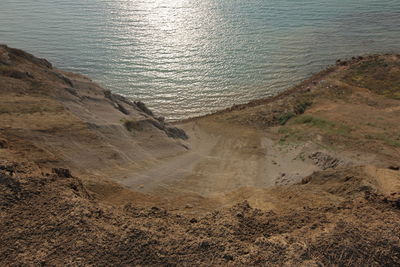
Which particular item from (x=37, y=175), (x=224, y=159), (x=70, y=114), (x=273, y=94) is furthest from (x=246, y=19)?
(x=37, y=175)

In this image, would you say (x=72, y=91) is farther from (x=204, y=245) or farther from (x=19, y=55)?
(x=204, y=245)

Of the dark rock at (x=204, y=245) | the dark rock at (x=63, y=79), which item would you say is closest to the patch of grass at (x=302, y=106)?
the dark rock at (x=63, y=79)

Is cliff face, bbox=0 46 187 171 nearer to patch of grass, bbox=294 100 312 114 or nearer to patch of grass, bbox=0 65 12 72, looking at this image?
patch of grass, bbox=0 65 12 72

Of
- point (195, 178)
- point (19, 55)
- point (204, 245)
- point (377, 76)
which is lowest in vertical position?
point (195, 178)

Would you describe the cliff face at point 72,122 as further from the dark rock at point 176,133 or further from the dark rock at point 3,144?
the dark rock at point 3,144

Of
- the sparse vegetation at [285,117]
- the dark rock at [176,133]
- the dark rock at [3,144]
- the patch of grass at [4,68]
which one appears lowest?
the sparse vegetation at [285,117]

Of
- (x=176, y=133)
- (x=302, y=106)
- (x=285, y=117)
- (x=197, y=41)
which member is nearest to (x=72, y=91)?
(x=176, y=133)
